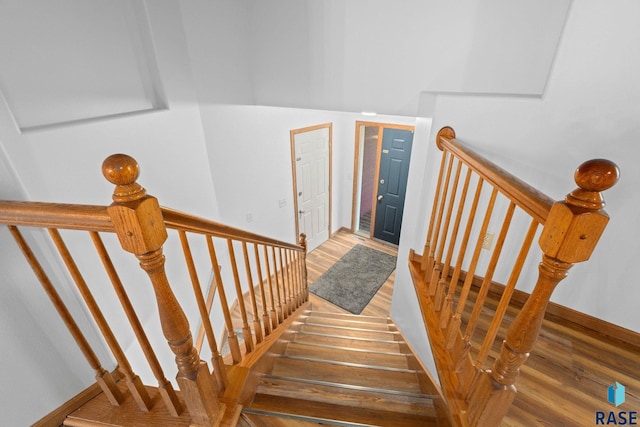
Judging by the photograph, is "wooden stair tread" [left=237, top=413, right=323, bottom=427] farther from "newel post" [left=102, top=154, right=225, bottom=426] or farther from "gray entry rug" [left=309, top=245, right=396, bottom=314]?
"gray entry rug" [left=309, top=245, right=396, bottom=314]

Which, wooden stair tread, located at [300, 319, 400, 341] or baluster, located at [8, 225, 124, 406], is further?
wooden stair tread, located at [300, 319, 400, 341]

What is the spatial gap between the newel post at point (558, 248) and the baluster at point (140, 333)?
3.61ft

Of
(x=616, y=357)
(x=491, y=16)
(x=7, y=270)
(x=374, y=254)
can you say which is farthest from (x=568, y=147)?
(x=374, y=254)

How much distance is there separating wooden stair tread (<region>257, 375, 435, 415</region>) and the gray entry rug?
2212mm

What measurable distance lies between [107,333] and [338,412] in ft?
3.43

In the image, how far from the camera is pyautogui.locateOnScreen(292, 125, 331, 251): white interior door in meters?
4.11

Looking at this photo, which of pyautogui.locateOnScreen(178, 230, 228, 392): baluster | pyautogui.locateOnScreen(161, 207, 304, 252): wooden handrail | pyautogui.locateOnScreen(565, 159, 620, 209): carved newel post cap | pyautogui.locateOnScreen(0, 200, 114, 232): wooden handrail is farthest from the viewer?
pyautogui.locateOnScreen(178, 230, 228, 392): baluster

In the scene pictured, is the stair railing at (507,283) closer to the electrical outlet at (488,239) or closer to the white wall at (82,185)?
the electrical outlet at (488,239)

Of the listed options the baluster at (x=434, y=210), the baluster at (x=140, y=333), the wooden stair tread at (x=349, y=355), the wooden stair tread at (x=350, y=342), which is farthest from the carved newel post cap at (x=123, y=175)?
the wooden stair tread at (x=350, y=342)

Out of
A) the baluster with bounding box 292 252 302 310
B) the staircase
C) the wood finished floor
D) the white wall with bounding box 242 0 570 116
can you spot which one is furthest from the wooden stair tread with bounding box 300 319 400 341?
the white wall with bounding box 242 0 570 116

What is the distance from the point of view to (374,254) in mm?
4922

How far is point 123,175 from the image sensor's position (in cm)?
64

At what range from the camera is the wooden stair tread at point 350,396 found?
144cm

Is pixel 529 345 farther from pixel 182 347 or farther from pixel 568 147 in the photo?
pixel 568 147
